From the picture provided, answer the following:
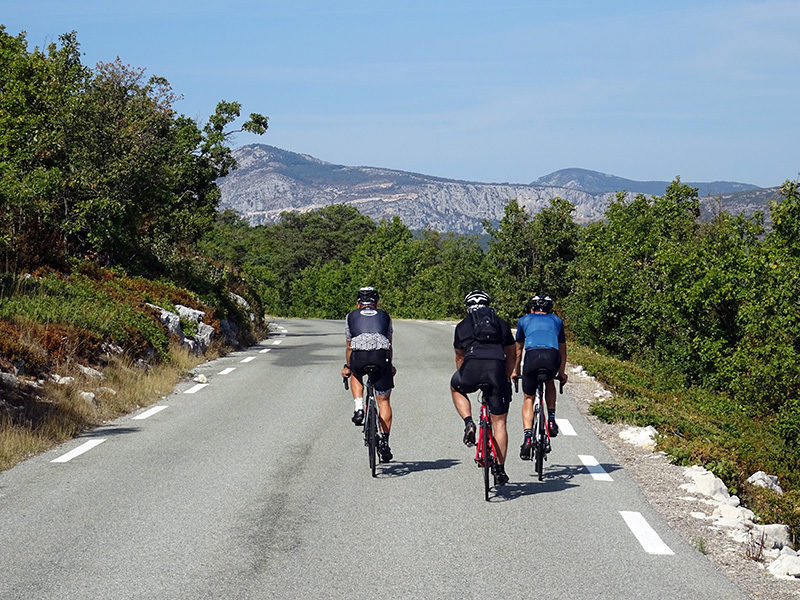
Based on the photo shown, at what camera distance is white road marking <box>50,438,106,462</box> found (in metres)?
9.50

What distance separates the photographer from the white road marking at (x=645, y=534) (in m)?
6.21

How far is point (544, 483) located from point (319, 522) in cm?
255

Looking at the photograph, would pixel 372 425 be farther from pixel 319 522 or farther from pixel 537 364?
pixel 319 522

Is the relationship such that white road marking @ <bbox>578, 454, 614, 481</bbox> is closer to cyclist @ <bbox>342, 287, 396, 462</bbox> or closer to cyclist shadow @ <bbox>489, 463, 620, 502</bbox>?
cyclist shadow @ <bbox>489, 463, 620, 502</bbox>

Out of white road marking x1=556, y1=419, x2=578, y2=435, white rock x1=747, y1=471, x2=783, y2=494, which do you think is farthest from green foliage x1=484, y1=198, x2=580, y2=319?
white rock x1=747, y1=471, x2=783, y2=494

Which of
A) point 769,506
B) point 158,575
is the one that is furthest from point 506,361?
point 158,575

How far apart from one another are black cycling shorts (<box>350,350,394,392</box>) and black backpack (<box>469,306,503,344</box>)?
133 centimetres

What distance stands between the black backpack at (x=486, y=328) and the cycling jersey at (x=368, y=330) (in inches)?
48.7

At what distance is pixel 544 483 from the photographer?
845 cm

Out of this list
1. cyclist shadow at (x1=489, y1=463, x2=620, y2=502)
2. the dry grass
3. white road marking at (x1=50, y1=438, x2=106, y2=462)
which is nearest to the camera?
cyclist shadow at (x1=489, y1=463, x2=620, y2=502)

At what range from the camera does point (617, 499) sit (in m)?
7.79

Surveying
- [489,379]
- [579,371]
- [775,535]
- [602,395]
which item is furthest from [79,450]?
[579,371]

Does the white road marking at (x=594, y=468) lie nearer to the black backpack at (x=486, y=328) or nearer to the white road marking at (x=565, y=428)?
the white road marking at (x=565, y=428)

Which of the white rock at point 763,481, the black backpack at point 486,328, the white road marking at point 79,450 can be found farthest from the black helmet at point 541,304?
the white road marking at point 79,450
